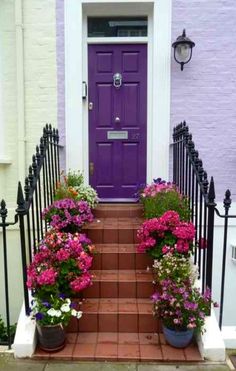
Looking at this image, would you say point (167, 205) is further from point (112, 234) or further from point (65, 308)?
point (65, 308)

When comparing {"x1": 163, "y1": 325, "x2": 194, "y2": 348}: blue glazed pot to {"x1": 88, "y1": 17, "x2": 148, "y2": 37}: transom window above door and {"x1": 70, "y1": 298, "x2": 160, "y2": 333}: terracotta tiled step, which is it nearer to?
{"x1": 70, "y1": 298, "x2": 160, "y2": 333}: terracotta tiled step

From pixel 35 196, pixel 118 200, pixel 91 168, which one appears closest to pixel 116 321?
pixel 35 196

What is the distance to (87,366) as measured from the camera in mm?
2797

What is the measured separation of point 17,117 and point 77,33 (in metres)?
1.36

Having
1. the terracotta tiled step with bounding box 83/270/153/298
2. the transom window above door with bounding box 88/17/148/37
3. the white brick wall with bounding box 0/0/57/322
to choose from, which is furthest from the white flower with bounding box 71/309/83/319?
the transom window above door with bounding box 88/17/148/37

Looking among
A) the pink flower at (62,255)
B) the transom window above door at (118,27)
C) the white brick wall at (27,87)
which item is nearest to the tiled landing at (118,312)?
the pink flower at (62,255)

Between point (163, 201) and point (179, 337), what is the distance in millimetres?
1451

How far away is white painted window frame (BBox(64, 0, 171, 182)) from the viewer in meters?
4.72

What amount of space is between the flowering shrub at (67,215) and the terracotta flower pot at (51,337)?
100 centimetres

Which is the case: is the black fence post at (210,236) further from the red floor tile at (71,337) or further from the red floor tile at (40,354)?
the red floor tile at (40,354)

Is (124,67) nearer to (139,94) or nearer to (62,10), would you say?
(139,94)

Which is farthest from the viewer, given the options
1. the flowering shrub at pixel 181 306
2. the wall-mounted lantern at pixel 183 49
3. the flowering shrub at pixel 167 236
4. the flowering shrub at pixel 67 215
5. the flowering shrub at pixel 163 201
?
the wall-mounted lantern at pixel 183 49

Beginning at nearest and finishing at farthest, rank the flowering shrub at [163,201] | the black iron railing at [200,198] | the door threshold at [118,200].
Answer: the black iron railing at [200,198], the flowering shrub at [163,201], the door threshold at [118,200]

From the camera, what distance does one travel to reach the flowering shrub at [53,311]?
9.40 ft
